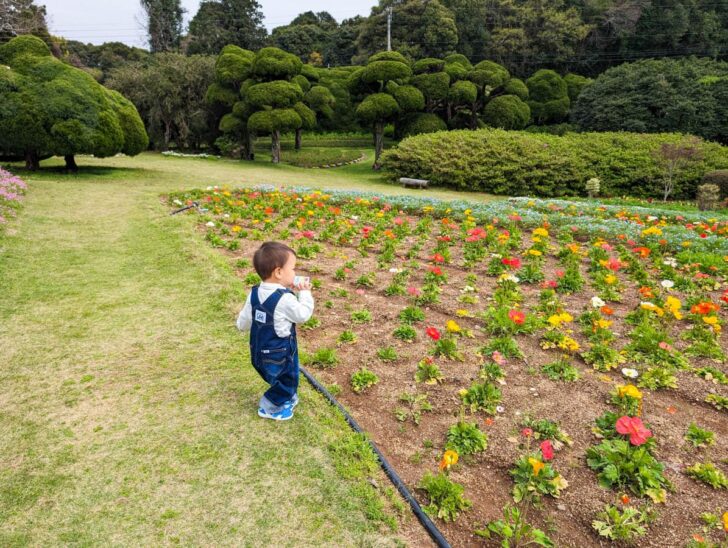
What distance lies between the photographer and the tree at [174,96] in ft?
81.8

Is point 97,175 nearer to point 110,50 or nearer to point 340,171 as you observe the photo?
point 340,171

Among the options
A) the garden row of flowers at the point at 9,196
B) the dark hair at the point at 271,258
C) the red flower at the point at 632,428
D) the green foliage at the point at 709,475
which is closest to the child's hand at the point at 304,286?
the dark hair at the point at 271,258

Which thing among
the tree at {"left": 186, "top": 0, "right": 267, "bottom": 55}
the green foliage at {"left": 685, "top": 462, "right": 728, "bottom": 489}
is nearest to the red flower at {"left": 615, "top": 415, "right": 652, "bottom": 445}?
the green foliage at {"left": 685, "top": 462, "right": 728, "bottom": 489}

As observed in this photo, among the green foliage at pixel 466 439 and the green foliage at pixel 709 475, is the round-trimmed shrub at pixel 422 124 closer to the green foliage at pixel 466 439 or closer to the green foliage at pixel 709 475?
the green foliage at pixel 466 439

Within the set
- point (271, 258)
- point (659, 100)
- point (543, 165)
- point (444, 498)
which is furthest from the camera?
point (659, 100)

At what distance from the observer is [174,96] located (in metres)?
25.1

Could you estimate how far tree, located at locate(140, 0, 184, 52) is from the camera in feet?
147

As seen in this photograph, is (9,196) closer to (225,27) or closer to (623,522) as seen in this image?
(623,522)

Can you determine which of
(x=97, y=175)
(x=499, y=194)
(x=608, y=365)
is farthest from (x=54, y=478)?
(x=499, y=194)

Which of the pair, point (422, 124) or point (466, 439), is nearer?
point (466, 439)

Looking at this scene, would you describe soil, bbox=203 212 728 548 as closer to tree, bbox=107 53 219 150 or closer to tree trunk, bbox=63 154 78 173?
tree trunk, bbox=63 154 78 173

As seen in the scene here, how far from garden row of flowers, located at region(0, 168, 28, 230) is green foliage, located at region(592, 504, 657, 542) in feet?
28.0

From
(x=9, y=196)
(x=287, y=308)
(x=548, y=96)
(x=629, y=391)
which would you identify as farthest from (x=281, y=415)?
(x=548, y=96)

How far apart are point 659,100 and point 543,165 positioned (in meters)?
11.6
